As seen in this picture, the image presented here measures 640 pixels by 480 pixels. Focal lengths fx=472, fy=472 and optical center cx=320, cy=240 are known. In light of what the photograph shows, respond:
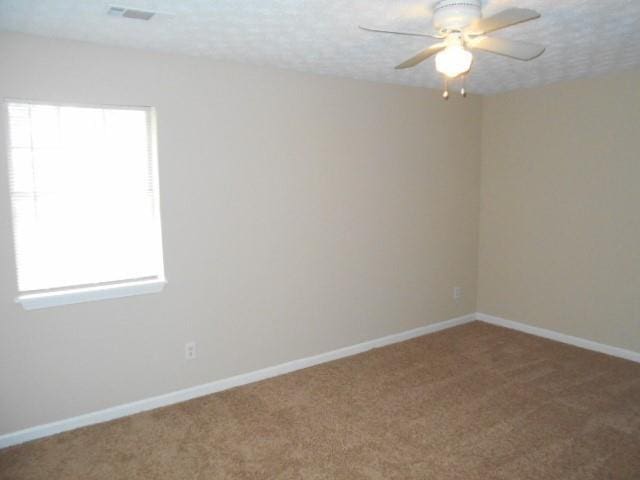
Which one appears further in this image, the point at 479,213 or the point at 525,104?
the point at 479,213

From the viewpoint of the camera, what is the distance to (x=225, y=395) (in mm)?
3439

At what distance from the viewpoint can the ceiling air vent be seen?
2.32 meters

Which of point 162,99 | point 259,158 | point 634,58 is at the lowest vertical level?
point 259,158

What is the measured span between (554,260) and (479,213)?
913 mm

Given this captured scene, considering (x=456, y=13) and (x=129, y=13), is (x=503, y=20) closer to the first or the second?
(x=456, y=13)

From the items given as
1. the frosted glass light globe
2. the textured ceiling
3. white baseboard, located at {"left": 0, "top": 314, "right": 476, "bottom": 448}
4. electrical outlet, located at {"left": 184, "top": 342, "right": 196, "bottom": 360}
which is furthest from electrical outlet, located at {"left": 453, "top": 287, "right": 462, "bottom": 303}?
the frosted glass light globe

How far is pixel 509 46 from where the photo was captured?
233cm

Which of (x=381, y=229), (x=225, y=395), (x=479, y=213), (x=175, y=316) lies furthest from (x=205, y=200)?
(x=479, y=213)

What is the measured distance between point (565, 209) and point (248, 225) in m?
2.92

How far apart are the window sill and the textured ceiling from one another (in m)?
1.51

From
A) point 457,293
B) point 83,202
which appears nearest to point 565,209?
point 457,293

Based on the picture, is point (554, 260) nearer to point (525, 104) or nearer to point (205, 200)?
point (525, 104)

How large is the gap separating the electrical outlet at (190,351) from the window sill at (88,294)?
0.46 m

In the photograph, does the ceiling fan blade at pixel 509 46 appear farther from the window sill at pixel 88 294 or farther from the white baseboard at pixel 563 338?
the white baseboard at pixel 563 338
